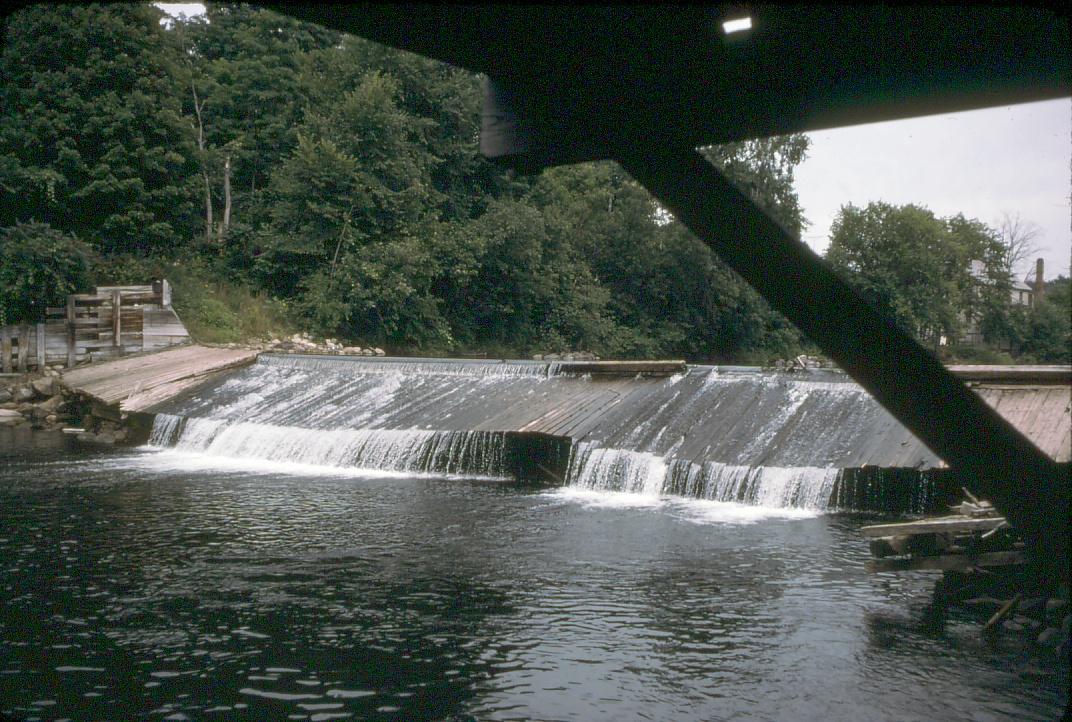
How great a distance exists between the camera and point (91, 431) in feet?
60.7

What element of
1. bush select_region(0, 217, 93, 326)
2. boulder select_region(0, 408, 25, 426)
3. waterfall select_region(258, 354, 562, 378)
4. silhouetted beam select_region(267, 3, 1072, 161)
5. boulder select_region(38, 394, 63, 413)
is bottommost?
boulder select_region(0, 408, 25, 426)

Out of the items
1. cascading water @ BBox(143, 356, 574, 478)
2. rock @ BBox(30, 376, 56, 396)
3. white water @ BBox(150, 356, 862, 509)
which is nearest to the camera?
white water @ BBox(150, 356, 862, 509)

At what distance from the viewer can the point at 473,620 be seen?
7.17 m

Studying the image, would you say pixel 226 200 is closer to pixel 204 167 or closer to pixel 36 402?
pixel 204 167

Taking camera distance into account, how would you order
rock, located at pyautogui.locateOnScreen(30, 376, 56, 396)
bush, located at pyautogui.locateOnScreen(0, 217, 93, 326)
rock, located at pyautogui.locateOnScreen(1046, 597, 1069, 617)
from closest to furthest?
1. rock, located at pyautogui.locateOnScreen(1046, 597, 1069, 617)
2. rock, located at pyautogui.locateOnScreen(30, 376, 56, 396)
3. bush, located at pyautogui.locateOnScreen(0, 217, 93, 326)

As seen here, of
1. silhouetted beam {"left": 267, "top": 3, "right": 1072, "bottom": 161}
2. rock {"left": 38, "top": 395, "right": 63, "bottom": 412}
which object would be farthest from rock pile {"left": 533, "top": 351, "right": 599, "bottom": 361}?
silhouetted beam {"left": 267, "top": 3, "right": 1072, "bottom": 161}

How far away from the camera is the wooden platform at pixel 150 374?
722 inches

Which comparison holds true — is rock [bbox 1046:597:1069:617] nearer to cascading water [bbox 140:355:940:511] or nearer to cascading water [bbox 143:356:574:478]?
cascading water [bbox 140:355:940:511]

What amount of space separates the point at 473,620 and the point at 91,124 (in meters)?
24.2

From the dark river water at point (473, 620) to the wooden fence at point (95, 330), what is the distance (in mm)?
11377

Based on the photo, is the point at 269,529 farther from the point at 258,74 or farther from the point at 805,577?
the point at 258,74

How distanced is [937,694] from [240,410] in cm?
1461

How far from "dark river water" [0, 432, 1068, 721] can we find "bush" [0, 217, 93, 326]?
1125 centimetres

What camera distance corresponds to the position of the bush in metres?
20.9
